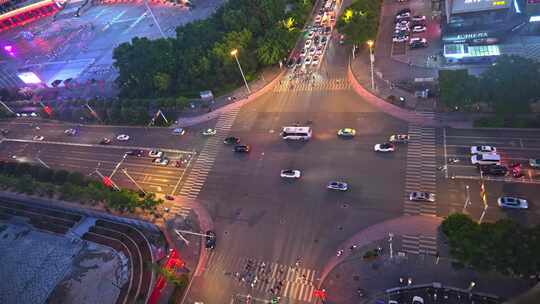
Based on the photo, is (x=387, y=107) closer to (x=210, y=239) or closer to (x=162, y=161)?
(x=210, y=239)

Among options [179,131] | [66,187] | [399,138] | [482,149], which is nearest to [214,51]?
[179,131]

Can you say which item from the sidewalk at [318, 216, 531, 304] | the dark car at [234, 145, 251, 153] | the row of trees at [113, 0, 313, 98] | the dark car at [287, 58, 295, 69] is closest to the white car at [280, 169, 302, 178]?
the dark car at [234, 145, 251, 153]

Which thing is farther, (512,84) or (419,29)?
(419,29)

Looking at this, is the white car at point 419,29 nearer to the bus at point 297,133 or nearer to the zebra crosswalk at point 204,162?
the bus at point 297,133

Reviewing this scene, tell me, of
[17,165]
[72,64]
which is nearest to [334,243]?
[17,165]

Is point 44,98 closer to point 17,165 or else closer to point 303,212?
point 17,165

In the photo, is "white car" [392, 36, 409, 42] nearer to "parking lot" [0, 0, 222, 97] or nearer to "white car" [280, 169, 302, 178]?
"white car" [280, 169, 302, 178]

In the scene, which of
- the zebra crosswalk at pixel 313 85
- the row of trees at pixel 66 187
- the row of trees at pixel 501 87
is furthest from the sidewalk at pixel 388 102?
the row of trees at pixel 66 187
